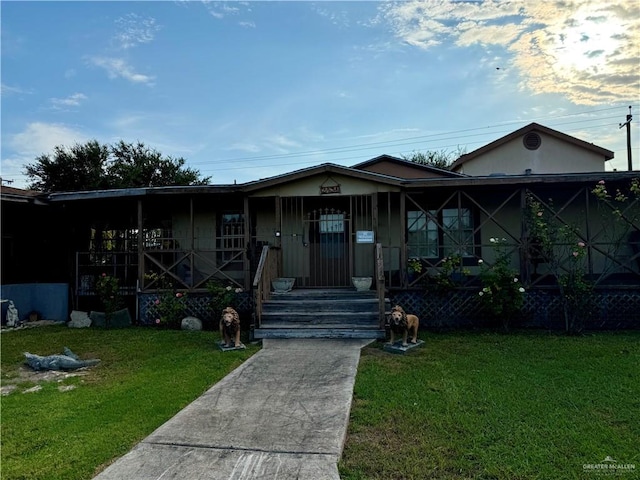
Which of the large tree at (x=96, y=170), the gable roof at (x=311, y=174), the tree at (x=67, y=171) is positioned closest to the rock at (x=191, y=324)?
the gable roof at (x=311, y=174)

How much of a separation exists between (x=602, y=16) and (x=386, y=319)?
6983 mm

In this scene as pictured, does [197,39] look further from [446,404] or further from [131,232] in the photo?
[446,404]

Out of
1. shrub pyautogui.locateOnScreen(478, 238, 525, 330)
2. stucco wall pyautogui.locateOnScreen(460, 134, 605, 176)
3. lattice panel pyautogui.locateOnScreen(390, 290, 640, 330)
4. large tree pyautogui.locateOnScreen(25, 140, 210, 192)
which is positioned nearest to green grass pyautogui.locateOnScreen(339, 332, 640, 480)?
shrub pyautogui.locateOnScreen(478, 238, 525, 330)

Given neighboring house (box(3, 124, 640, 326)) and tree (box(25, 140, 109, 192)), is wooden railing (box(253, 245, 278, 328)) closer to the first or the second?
neighboring house (box(3, 124, 640, 326))

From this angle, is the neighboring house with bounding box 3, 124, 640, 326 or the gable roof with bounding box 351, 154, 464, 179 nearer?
the neighboring house with bounding box 3, 124, 640, 326

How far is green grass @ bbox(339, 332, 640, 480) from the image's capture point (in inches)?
107

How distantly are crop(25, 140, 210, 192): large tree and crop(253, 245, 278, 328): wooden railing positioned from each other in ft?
61.7

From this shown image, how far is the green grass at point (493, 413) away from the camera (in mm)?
2715

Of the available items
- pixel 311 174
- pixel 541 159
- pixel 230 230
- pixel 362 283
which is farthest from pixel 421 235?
pixel 541 159

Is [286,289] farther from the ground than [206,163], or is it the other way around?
[206,163]

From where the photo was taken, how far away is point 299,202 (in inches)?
378

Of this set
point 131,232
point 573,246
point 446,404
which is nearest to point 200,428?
point 446,404

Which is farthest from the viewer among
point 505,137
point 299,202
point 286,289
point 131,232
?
point 505,137

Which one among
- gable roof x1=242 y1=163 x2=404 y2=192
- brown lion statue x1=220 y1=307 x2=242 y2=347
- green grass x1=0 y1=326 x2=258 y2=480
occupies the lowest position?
green grass x1=0 y1=326 x2=258 y2=480
